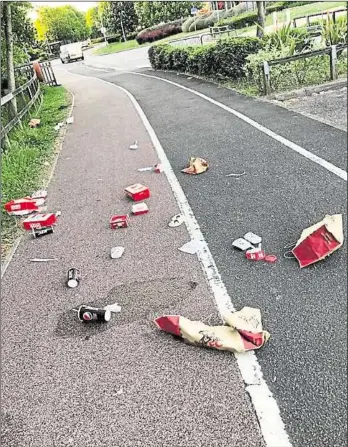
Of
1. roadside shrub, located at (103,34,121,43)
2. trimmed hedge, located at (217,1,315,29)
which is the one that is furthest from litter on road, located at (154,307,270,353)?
roadside shrub, located at (103,34,121,43)

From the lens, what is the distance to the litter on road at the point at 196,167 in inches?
268

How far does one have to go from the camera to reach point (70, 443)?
8.59 feet

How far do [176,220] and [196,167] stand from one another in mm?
1762

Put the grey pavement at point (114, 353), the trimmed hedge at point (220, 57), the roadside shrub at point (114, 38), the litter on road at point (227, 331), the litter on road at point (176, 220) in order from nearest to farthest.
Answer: the grey pavement at point (114, 353) → the litter on road at point (227, 331) → the litter on road at point (176, 220) → the trimmed hedge at point (220, 57) → the roadside shrub at point (114, 38)

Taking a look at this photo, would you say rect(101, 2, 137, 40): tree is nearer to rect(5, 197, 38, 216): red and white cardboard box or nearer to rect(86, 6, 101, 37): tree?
rect(86, 6, 101, 37): tree

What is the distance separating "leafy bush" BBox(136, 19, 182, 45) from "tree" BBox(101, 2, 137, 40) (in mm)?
10915

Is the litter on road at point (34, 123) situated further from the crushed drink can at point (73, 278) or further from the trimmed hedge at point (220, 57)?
the crushed drink can at point (73, 278)

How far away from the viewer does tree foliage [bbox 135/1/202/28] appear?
157 ft

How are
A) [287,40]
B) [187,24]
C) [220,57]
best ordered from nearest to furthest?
1. [287,40]
2. [220,57]
3. [187,24]

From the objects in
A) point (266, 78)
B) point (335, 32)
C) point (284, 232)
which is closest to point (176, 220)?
point (284, 232)

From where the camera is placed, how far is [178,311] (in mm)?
3623

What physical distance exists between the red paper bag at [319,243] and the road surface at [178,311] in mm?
80

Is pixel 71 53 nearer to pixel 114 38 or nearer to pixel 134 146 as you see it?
pixel 114 38

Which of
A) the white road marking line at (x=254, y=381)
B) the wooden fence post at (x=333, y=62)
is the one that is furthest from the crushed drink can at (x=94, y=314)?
the wooden fence post at (x=333, y=62)
